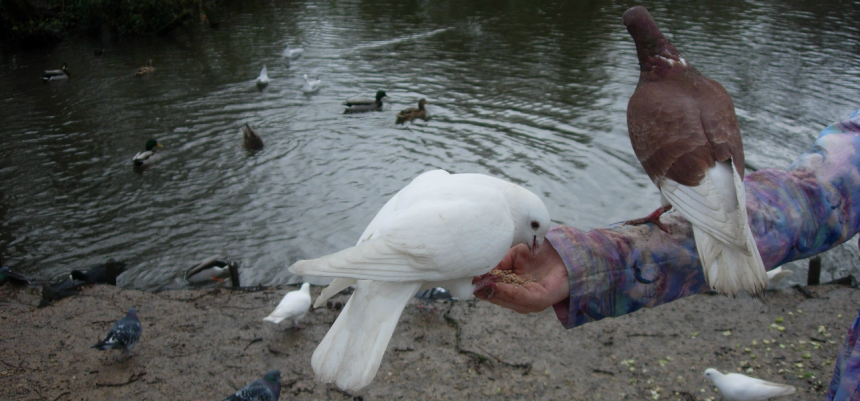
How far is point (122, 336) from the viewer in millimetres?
4629

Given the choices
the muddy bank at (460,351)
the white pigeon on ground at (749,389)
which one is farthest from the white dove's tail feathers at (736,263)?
the muddy bank at (460,351)

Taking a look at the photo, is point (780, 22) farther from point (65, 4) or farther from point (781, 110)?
point (65, 4)

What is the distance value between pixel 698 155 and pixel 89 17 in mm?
24988

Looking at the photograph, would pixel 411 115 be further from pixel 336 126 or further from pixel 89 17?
pixel 89 17

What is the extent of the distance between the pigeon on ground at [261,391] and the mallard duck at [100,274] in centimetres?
315

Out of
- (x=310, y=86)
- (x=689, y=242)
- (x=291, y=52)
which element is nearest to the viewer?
(x=689, y=242)

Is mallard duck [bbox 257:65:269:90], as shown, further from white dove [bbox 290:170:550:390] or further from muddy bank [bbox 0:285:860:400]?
white dove [bbox 290:170:550:390]

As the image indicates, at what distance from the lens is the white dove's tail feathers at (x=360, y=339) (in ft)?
7.24

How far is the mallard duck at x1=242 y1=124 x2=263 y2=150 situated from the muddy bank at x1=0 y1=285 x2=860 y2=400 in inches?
185

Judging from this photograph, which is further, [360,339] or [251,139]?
[251,139]

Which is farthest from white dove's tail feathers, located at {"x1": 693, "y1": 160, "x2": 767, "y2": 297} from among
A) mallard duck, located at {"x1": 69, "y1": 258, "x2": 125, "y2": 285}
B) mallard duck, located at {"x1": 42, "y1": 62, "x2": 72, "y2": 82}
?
mallard duck, located at {"x1": 42, "y1": 62, "x2": 72, "y2": 82}

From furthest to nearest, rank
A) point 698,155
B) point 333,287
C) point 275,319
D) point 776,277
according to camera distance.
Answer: point 776,277 < point 275,319 < point 698,155 < point 333,287

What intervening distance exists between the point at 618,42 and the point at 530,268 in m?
14.5

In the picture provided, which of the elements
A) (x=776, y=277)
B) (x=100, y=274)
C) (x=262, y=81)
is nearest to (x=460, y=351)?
(x=776, y=277)
